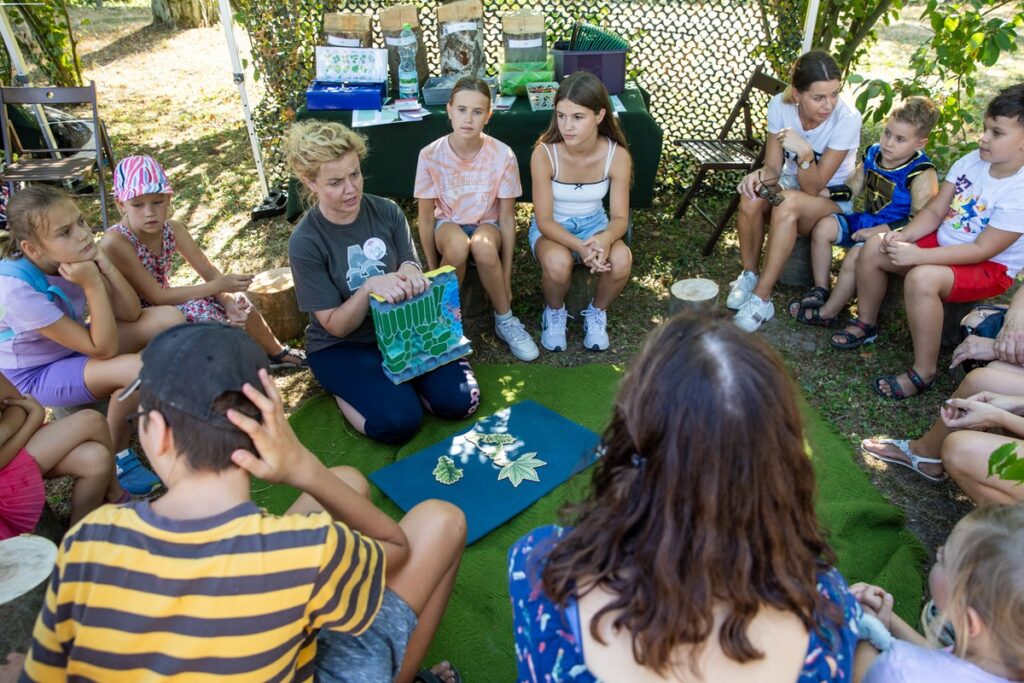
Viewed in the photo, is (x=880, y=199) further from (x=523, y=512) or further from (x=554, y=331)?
(x=523, y=512)

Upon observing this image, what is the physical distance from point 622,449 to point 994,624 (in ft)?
2.49

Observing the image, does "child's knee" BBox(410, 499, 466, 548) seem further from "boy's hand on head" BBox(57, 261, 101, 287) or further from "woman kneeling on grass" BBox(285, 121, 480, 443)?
"boy's hand on head" BBox(57, 261, 101, 287)

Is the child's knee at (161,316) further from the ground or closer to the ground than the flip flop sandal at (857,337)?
further from the ground

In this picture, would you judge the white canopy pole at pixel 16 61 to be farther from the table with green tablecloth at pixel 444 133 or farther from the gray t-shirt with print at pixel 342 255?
the gray t-shirt with print at pixel 342 255

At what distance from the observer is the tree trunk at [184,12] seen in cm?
1066

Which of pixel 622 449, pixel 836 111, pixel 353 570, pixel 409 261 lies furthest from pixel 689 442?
pixel 836 111

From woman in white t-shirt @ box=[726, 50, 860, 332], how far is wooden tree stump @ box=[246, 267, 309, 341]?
2.42 metres

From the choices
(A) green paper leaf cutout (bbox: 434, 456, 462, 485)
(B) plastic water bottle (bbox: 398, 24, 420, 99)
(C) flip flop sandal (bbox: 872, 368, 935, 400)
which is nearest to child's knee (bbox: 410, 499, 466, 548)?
(A) green paper leaf cutout (bbox: 434, 456, 462, 485)

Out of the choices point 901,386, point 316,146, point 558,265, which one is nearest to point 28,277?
point 316,146

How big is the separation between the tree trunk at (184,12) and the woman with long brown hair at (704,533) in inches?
465

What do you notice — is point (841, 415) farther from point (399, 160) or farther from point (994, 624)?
point (399, 160)

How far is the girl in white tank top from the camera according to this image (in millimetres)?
3578

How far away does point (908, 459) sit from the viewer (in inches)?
112

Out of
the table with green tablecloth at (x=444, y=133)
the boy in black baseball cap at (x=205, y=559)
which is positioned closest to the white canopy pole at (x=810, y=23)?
the table with green tablecloth at (x=444, y=133)
